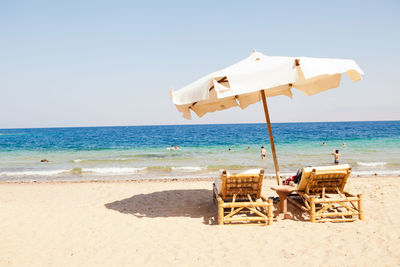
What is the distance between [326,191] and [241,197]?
1693 mm

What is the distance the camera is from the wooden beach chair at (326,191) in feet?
17.2

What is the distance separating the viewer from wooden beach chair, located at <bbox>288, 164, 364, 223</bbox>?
207 inches

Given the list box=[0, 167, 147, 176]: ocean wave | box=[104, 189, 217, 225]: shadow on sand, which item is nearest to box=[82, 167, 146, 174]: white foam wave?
box=[0, 167, 147, 176]: ocean wave

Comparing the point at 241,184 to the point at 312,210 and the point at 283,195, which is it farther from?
the point at 312,210

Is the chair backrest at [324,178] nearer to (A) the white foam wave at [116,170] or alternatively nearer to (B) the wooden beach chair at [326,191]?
(B) the wooden beach chair at [326,191]

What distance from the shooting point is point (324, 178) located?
542cm

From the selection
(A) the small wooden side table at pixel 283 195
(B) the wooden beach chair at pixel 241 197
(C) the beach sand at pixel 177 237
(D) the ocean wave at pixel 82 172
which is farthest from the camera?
(D) the ocean wave at pixel 82 172

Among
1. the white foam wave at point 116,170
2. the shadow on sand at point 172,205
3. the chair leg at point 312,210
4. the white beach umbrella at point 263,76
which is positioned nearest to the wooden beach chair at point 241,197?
the shadow on sand at point 172,205

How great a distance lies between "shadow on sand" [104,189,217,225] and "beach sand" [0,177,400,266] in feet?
0.08

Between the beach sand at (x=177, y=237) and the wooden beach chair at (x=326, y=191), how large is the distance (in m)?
0.21

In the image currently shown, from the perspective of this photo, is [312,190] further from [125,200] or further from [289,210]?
[125,200]

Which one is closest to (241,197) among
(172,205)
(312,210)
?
(312,210)

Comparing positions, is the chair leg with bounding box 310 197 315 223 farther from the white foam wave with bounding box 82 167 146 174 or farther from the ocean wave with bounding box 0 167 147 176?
the white foam wave with bounding box 82 167 146 174

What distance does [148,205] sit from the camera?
734 centimetres
